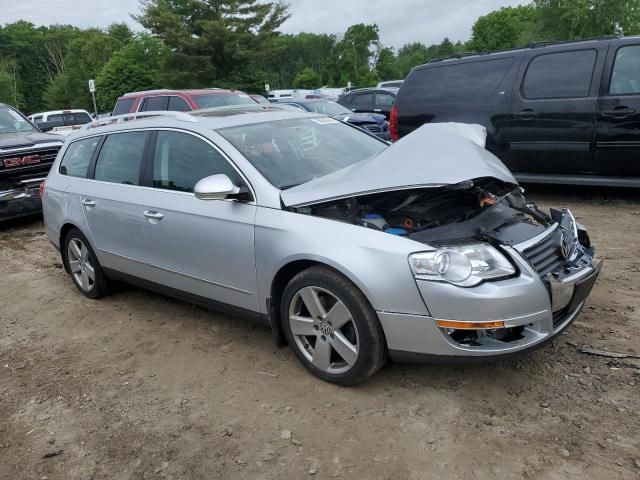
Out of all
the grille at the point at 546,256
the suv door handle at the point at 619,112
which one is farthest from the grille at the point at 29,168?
the suv door handle at the point at 619,112

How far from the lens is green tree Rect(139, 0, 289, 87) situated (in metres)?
38.9

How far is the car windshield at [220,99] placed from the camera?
1038cm

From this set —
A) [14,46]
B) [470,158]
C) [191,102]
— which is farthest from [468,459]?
[14,46]

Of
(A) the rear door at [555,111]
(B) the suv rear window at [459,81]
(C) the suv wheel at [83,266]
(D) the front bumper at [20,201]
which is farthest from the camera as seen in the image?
(D) the front bumper at [20,201]

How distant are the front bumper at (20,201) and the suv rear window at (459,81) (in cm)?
567

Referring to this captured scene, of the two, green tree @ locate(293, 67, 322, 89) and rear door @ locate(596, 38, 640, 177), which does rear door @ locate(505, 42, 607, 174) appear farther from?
green tree @ locate(293, 67, 322, 89)

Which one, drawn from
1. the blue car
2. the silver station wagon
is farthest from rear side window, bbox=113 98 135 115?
the silver station wagon

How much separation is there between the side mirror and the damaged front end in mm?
402

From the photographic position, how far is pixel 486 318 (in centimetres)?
274

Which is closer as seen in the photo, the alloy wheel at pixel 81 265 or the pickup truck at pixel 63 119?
the alloy wheel at pixel 81 265

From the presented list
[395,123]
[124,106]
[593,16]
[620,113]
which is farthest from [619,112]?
[593,16]

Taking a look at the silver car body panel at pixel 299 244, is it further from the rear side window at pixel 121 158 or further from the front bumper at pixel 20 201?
the front bumper at pixel 20 201

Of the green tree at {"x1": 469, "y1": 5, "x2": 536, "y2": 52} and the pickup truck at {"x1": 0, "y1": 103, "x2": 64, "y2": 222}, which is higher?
the green tree at {"x1": 469, "y1": 5, "x2": 536, "y2": 52}

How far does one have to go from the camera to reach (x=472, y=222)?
3.24 m
